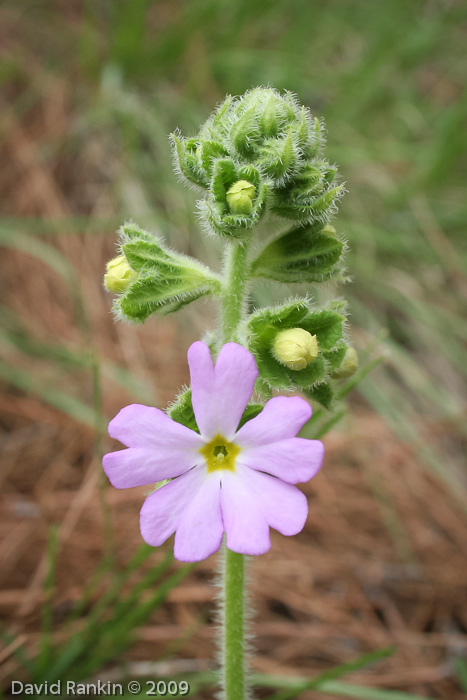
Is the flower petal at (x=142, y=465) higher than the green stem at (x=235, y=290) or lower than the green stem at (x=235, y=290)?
lower

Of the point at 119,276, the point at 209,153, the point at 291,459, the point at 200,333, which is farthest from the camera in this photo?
the point at 200,333

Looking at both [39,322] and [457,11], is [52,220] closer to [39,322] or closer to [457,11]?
[39,322]

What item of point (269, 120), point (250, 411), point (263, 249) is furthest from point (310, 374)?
point (269, 120)

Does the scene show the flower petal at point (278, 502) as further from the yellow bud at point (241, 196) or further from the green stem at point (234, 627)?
the yellow bud at point (241, 196)

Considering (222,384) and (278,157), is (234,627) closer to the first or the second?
(222,384)

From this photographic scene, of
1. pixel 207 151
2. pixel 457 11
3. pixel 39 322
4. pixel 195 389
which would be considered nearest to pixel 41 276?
pixel 39 322

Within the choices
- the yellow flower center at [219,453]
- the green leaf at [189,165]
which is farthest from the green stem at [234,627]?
the green leaf at [189,165]

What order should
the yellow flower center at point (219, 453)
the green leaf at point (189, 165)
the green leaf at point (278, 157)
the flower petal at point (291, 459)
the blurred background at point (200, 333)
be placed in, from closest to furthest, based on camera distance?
the flower petal at point (291, 459) → the yellow flower center at point (219, 453) → the green leaf at point (278, 157) → the green leaf at point (189, 165) → the blurred background at point (200, 333)
